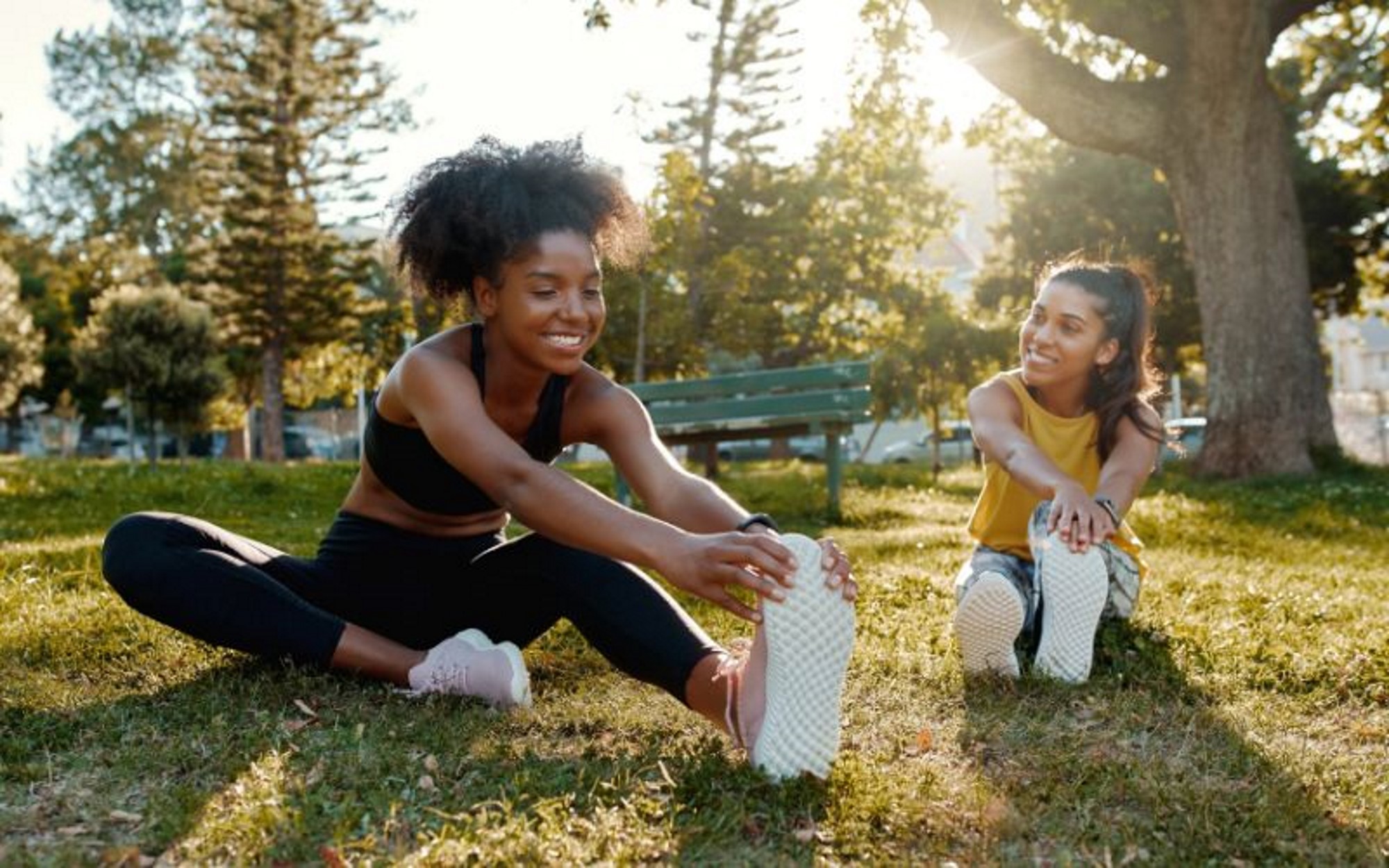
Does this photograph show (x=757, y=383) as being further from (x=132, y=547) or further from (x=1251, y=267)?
(x=132, y=547)

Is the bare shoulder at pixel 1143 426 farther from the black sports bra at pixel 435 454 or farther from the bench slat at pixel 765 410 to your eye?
the bench slat at pixel 765 410

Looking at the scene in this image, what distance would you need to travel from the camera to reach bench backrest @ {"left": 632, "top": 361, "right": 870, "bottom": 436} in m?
8.48

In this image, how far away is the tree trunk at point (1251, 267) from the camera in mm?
10875

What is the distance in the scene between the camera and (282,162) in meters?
27.8

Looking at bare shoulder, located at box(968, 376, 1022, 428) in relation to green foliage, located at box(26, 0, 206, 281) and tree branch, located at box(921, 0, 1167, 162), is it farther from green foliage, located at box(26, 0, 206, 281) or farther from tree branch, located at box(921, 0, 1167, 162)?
green foliage, located at box(26, 0, 206, 281)

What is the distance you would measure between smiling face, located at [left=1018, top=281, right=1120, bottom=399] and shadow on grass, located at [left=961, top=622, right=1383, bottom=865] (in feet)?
3.55

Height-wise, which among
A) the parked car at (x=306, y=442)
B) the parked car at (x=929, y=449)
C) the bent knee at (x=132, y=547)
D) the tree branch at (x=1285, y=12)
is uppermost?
the tree branch at (x=1285, y=12)

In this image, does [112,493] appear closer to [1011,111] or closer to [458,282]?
[458,282]

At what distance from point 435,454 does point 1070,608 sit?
1702 mm

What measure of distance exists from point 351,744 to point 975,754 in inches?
52.6

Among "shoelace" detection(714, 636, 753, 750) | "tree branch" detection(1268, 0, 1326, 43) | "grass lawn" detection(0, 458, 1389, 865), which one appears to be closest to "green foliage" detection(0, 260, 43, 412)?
"tree branch" detection(1268, 0, 1326, 43)

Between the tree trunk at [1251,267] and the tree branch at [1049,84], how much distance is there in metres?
0.31

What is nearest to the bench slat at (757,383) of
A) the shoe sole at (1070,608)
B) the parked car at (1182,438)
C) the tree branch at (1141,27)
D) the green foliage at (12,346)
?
the parked car at (1182,438)

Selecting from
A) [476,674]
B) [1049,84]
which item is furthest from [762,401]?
[476,674]
